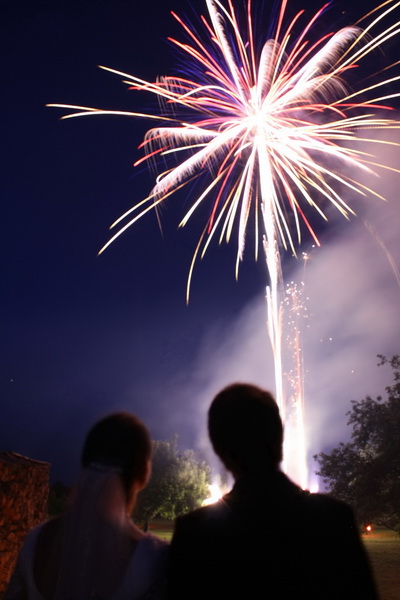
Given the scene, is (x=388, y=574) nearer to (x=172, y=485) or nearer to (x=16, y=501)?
(x=16, y=501)

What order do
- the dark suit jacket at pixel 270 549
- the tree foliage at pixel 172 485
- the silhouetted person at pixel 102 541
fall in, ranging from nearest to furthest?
the dark suit jacket at pixel 270 549
the silhouetted person at pixel 102 541
the tree foliage at pixel 172 485

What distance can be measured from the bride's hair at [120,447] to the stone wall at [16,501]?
33.7 feet

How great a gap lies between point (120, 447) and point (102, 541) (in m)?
0.46

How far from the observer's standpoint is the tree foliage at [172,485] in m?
54.8

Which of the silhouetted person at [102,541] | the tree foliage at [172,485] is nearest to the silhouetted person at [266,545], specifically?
the silhouetted person at [102,541]

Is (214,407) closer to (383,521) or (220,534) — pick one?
(220,534)

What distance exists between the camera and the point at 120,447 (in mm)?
2725

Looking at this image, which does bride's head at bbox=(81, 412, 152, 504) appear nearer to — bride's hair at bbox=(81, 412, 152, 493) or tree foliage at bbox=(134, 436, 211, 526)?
bride's hair at bbox=(81, 412, 152, 493)

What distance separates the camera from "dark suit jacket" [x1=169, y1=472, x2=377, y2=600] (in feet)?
6.68

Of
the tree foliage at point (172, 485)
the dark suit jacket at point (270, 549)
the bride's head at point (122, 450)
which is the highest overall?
the tree foliage at point (172, 485)

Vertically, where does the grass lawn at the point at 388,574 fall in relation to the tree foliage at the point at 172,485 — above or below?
below

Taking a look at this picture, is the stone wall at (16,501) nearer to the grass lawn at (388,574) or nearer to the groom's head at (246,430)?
the grass lawn at (388,574)

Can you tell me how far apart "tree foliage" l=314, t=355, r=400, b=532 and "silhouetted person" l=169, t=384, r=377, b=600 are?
1906cm

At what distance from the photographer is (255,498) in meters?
2.16
